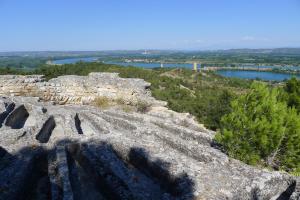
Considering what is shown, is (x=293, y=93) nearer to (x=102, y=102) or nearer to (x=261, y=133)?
(x=261, y=133)

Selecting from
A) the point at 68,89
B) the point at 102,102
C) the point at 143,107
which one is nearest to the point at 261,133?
the point at 143,107

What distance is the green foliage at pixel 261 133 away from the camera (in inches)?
372

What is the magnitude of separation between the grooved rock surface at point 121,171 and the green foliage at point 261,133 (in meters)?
1.23

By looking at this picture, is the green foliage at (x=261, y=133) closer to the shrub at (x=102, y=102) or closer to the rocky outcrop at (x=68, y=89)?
the rocky outcrop at (x=68, y=89)

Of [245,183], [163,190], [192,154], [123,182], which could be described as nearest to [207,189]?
[245,183]

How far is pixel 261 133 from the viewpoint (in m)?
9.50

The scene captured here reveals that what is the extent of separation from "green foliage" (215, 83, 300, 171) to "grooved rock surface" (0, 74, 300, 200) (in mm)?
1226

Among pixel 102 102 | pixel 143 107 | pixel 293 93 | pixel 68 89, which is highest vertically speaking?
pixel 68 89

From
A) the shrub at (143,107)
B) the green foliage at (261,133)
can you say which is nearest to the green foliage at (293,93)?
the green foliage at (261,133)

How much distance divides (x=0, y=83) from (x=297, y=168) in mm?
15314

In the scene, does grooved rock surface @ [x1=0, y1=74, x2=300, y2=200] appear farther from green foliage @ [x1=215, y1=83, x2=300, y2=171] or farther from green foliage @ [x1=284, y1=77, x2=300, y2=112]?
green foliage @ [x1=284, y1=77, x2=300, y2=112]

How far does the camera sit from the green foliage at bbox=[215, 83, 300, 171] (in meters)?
9.46

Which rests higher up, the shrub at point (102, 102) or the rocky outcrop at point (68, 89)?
the rocky outcrop at point (68, 89)

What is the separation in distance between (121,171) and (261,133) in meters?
5.28
